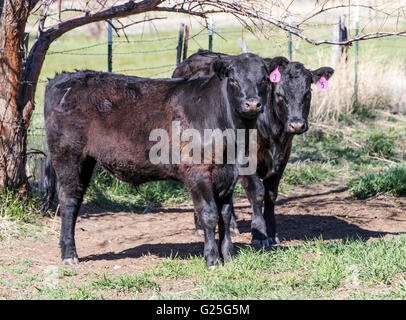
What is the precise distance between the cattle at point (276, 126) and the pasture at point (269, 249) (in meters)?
0.26

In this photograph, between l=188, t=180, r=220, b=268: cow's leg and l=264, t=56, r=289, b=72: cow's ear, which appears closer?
l=188, t=180, r=220, b=268: cow's leg

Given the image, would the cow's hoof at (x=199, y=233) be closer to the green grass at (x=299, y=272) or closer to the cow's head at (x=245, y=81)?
the green grass at (x=299, y=272)

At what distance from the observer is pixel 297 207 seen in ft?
26.0

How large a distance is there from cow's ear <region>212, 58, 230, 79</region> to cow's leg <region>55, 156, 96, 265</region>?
1.47 metres

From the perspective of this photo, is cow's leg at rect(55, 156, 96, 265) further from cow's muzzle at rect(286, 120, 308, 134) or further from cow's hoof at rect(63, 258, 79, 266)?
cow's muzzle at rect(286, 120, 308, 134)

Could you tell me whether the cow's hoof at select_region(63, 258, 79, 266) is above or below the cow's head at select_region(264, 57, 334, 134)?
below

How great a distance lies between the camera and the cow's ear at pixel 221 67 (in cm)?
539

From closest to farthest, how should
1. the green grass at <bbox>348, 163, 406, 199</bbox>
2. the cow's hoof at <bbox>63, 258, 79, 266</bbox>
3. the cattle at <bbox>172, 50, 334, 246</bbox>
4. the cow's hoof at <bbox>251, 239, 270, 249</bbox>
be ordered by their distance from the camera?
the cow's hoof at <bbox>63, 258, 79, 266</bbox> → the cow's hoof at <bbox>251, 239, 270, 249</bbox> → the cattle at <bbox>172, 50, 334, 246</bbox> → the green grass at <bbox>348, 163, 406, 199</bbox>

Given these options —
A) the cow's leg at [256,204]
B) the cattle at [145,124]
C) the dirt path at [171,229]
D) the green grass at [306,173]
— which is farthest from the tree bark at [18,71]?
the green grass at [306,173]

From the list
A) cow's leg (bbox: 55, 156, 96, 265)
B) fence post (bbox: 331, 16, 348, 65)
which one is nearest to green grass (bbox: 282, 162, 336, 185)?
fence post (bbox: 331, 16, 348, 65)

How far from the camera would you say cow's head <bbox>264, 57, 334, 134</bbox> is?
6.28 metres

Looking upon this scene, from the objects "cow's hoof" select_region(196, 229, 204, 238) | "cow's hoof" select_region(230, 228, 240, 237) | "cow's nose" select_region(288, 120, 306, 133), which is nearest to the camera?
"cow's nose" select_region(288, 120, 306, 133)

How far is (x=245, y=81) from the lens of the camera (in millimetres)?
5301

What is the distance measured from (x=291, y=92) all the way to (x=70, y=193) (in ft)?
8.23
